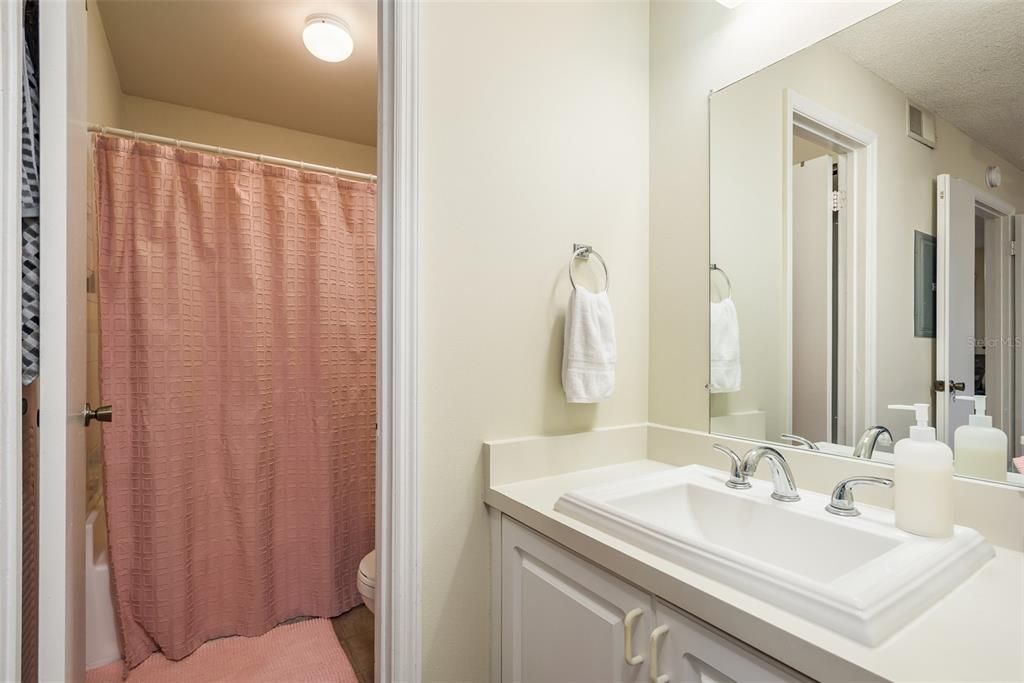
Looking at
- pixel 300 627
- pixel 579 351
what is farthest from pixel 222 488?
pixel 579 351

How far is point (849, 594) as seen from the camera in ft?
2.06

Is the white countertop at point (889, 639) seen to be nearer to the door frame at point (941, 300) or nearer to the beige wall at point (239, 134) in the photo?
the door frame at point (941, 300)

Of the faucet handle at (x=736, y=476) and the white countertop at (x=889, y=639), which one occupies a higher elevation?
the faucet handle at (x=736, y=476)

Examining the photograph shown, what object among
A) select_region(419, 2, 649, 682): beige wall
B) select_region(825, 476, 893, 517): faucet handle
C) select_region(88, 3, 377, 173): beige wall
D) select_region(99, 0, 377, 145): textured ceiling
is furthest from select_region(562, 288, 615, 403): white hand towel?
select_region(88, 3, 377, 173): beige wall

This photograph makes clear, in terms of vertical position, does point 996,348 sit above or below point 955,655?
above

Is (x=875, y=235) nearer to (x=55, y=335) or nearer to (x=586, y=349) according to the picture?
(x=586, y=349)

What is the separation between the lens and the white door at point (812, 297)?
1195 mm

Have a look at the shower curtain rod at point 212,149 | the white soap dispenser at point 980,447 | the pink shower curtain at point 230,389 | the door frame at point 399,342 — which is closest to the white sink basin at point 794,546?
the white soap dispenser at point 980,447

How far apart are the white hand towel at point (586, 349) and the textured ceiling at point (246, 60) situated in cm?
148

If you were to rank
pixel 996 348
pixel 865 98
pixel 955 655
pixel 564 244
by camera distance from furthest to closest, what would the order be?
pixel 564 244 → pixel 865 98 → pixel 996 348 → pixel 955 655

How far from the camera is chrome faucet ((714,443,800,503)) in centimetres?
104

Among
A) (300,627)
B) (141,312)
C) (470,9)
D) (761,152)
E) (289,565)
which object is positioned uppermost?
(470,9)

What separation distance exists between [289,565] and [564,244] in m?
1.65

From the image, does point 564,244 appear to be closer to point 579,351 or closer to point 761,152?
point 579,351
